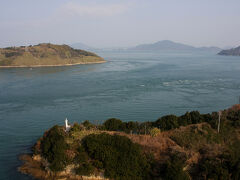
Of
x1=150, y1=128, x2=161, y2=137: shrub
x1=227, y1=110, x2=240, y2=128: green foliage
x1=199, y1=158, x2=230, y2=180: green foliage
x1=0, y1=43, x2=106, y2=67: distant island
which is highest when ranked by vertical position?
x1=0, y1=43, x2=106, y2=67: distant island

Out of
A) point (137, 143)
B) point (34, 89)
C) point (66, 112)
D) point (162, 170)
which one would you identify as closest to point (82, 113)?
point (66, 112)

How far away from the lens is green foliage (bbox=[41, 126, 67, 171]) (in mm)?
11055

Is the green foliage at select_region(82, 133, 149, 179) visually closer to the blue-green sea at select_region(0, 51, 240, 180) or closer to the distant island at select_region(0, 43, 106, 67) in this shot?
the blue-green sea at select_region(0, 51, 240, 180)

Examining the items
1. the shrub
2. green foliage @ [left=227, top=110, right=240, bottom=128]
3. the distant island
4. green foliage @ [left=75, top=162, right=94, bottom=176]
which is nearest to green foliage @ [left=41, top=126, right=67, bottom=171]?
green foliage @ [left=75, top=162, right=94, bottom=176]

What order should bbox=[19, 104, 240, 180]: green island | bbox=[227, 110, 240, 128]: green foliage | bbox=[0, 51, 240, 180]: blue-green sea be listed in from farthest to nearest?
bbox=[0, 51, 240, 180]: blue-green sea → bbox=[227, 110, 240, 128]: green foliage → bbox=[19, 104, 240, 180]: green island

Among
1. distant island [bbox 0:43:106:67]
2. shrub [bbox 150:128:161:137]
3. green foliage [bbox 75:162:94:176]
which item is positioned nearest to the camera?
green foliage [bbox 75:162:94:176]

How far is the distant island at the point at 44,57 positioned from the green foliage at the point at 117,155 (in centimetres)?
6090

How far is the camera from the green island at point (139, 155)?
32.8 feet

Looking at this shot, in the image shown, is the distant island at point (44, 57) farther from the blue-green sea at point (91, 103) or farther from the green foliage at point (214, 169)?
the green foliage at point (214, 169)

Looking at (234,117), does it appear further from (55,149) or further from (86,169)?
(55,149)

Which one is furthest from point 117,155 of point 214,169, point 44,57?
point 44,57

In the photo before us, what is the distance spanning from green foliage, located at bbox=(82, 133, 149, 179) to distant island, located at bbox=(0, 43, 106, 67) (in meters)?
60.9

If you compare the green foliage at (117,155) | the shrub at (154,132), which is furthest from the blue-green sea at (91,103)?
the shrub at (154,132)

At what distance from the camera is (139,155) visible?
424 inches
